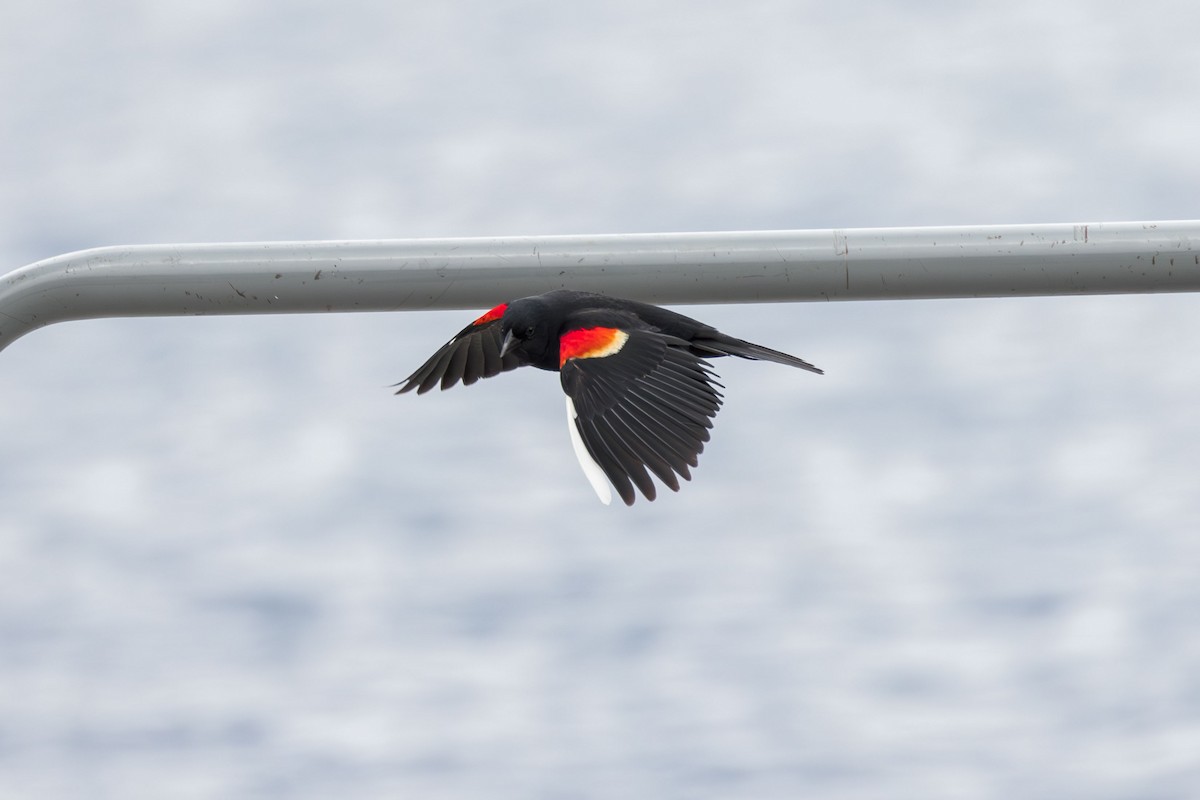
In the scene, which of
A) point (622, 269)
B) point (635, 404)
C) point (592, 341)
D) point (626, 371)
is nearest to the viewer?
point (622, 269)

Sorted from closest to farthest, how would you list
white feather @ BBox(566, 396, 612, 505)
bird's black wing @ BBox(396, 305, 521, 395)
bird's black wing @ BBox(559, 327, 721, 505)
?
white feather @ BBox(566, 396, 612, 505), bird's black wing @ BBox(559, 327, 721, 505), bird's black wing @ BBox(396, 305, 521, 395)

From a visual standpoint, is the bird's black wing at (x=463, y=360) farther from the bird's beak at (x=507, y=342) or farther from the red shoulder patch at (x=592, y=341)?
the red shoulder patch at (x=592, y=341)

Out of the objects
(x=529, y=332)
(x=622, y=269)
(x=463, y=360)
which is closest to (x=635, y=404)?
(x=529, y=332)

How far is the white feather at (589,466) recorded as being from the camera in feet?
11.8

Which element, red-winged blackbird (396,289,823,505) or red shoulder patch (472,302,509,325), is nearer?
red-winged blackbird (396,289,823,505)

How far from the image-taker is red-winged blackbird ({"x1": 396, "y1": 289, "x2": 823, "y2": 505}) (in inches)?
155

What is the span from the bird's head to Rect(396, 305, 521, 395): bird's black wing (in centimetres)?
77

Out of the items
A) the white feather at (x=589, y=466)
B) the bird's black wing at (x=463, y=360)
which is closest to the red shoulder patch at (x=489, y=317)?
the bird's black wing at (x=463, y=360)

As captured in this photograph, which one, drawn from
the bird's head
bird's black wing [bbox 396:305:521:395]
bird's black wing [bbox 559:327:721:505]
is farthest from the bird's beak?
bird's black wing [bbox 396:305:521:395]

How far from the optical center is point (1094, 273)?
2961mm

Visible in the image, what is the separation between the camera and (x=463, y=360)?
5824mm

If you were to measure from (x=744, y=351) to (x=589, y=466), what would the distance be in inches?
53.1

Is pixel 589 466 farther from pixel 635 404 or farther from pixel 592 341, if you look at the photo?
pixel 592 341

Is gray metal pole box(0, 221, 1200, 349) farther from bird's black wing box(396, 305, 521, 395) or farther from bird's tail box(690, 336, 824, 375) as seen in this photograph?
bird's black wing box(396, 305, 521, 395)
